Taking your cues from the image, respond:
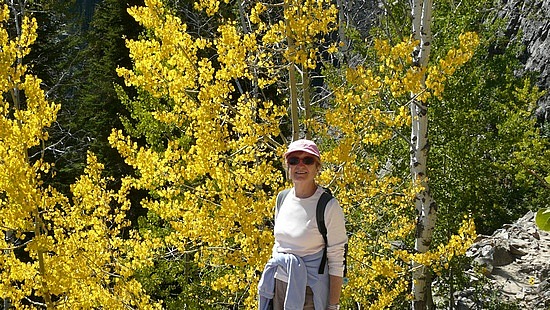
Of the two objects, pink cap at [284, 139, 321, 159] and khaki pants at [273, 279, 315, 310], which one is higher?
pink cap at [284, 139, 321, 159]

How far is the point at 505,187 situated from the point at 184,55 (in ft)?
43.9

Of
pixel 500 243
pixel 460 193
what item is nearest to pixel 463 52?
pixel 460 193

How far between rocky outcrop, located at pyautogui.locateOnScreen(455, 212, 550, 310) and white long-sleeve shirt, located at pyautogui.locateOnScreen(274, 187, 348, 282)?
8.42 meters

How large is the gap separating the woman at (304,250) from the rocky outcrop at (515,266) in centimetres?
839

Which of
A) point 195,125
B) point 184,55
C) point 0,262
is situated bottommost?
point 0,262

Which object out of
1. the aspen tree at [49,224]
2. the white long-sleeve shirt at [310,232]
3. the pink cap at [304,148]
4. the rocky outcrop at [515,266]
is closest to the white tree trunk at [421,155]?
the rocky outcrop at [515,266]

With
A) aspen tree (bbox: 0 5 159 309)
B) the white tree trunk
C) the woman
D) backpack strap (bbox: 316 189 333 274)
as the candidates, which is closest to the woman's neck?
the woman

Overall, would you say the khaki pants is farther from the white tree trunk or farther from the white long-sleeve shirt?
the white tree trunk

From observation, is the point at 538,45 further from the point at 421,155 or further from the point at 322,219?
the point at 322,219

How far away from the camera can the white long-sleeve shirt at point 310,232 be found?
118 inches

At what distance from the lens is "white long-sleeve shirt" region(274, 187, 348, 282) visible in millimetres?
2998

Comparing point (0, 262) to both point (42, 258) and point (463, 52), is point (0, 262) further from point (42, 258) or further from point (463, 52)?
point (463, 52)

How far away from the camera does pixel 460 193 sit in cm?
1125

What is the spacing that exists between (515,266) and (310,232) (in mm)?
10945
